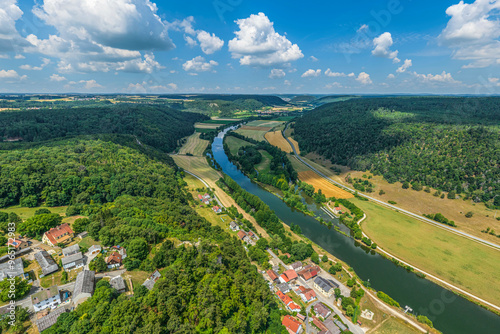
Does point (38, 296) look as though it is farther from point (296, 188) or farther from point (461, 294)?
point (296, 188)

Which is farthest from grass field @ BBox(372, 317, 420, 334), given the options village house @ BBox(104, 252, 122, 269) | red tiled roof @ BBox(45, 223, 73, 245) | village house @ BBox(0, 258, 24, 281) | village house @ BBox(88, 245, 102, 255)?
red tiled roof @ BBox(45, 223, 73, 245)

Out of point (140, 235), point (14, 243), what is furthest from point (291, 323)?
point (14, 243)

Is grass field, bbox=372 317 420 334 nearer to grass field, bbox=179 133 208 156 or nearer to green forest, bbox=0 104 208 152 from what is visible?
grass field, bbox=179 133 208 156

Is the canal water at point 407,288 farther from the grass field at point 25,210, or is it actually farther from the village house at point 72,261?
the grass field at point 25,210

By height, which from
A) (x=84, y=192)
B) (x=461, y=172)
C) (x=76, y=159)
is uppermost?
(x=76, y=159)

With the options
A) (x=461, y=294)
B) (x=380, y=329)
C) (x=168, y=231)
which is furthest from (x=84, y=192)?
(x=461, y=294)

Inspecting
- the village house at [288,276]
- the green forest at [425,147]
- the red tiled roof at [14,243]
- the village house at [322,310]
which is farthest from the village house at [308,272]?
the green forest at [425,147]
